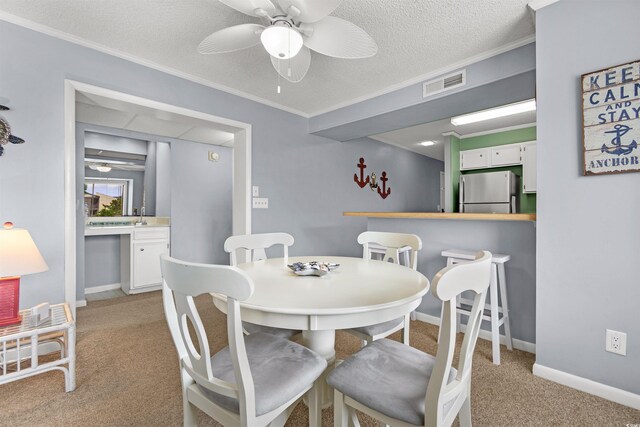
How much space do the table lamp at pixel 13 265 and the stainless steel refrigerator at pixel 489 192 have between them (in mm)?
5270

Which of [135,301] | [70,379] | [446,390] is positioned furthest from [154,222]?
[446,390]

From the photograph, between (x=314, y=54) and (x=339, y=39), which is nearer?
(x=339, y=39)

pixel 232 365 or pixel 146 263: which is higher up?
pixel 232 365

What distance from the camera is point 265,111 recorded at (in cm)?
343

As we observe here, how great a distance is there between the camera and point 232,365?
1.03 meters

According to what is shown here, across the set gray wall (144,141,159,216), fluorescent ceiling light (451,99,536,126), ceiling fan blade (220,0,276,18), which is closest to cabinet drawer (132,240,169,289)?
gray wall (144,141,159,216)

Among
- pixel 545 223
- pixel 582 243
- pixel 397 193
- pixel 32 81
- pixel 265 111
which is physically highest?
pixel 265 111

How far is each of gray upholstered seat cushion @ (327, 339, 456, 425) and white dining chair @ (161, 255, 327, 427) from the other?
13 cm

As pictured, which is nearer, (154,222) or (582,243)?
(582,243)

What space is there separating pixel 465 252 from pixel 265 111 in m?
2.62

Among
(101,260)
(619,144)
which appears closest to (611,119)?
(619,144)

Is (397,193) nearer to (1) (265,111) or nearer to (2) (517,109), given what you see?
(2) (517,109)

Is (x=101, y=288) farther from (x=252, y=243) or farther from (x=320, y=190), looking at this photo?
(x=320, y=190)

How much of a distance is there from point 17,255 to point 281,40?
6.06 ft
